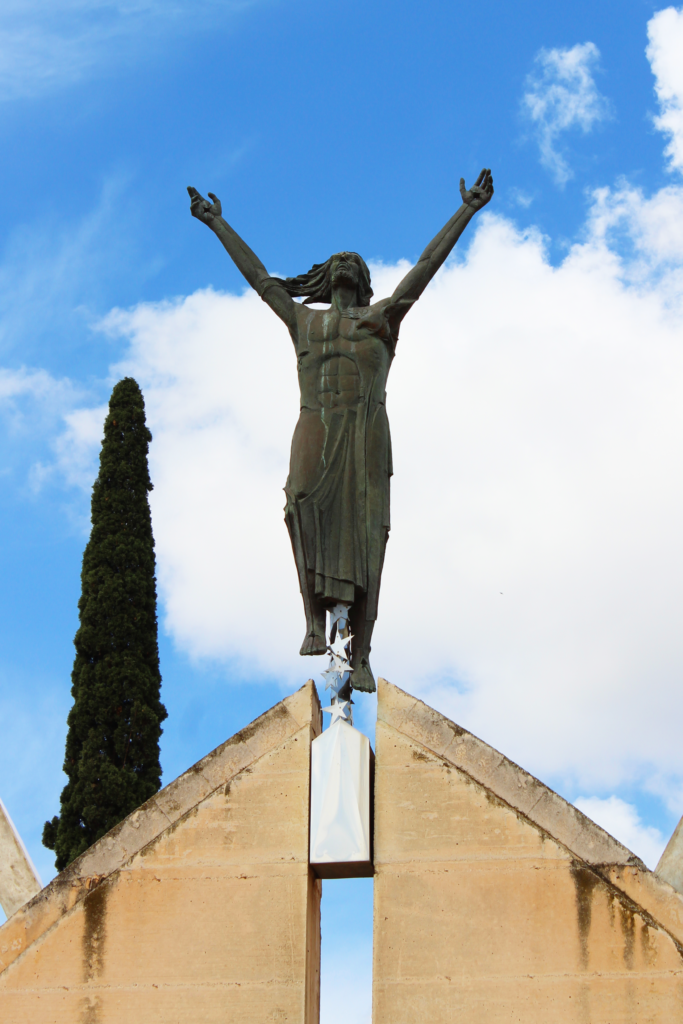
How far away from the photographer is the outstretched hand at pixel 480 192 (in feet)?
29.3

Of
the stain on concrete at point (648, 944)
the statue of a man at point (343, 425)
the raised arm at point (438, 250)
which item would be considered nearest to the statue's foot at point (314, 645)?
the statue of a man at point (343, 425)

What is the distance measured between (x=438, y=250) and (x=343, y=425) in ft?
5.15

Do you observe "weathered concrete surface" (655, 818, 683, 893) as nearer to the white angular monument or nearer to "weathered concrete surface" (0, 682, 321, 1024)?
the white angular monument

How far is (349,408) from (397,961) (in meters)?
3.82

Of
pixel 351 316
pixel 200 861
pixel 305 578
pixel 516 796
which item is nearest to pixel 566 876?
pixel 516 796

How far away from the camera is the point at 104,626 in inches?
592

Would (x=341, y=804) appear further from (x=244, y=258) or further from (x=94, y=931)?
(x=244, y=258)

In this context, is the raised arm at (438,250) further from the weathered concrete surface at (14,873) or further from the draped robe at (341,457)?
the weathered concrete surface at (14,873)

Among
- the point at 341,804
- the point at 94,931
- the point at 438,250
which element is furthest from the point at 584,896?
the point at 438,250

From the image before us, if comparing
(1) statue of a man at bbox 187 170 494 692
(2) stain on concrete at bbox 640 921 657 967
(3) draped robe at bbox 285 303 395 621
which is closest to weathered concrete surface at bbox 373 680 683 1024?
(2) stain on concrete at bbox 640 921 657 967

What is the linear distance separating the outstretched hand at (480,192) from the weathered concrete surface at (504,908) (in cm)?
412

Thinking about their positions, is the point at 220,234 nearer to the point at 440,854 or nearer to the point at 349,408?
the point at 349,408

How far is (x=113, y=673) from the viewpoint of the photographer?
48.3 feet

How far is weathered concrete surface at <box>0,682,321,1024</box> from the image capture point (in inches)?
265
